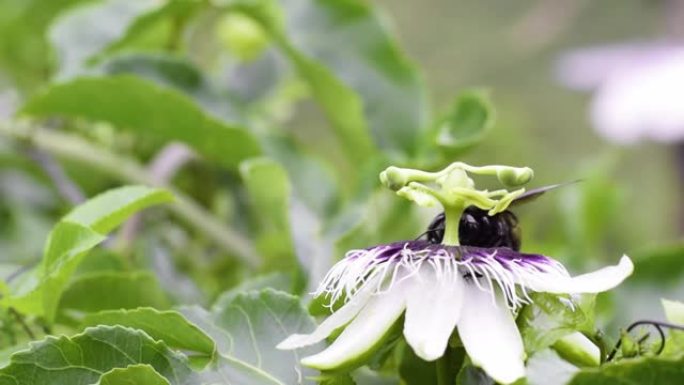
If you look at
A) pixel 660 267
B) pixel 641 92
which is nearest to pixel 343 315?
pixel 660 267

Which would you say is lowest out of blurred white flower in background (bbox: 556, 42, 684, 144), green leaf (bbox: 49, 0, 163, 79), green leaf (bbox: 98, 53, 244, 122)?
green leaf (bbox: 98, 53, 244, 122)

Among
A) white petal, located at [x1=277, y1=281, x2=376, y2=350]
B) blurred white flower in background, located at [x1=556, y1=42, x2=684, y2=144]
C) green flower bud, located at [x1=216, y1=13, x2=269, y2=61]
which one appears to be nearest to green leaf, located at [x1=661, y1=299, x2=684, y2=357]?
white petal, located at [x1=277, y1=281, x2=376, y2=350]

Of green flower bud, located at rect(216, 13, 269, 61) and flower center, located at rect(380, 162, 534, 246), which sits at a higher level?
green flower bud, located at rect(216, 13, 269, 61)

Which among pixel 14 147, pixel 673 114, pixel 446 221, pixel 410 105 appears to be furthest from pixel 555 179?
pixel 446 221

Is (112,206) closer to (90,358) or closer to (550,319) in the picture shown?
(90,358)

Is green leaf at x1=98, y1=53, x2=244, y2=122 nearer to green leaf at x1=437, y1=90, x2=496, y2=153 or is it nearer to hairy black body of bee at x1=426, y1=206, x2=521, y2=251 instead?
green leaf at x1=437, y1=90, x2=496, y2=153

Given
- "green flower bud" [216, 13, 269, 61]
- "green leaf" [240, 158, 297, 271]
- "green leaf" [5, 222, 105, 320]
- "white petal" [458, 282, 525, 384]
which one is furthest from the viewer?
"green flower bud" [216, 13, 269, 61]

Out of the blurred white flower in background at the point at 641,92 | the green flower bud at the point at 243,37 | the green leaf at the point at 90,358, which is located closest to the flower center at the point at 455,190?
the green leaf at the point at 90,358
